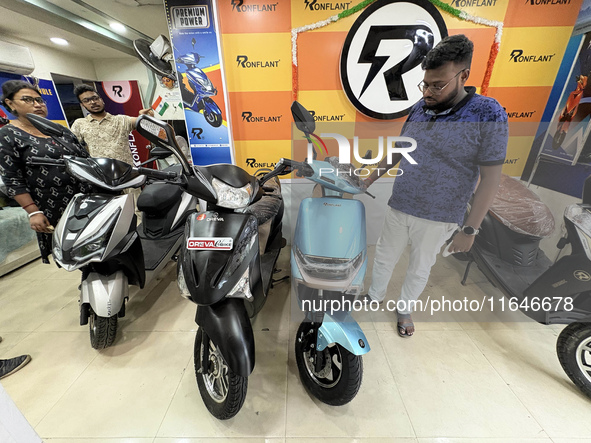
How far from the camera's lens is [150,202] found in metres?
1.94

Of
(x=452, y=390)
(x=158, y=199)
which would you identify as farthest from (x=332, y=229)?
(x=158, y=199)

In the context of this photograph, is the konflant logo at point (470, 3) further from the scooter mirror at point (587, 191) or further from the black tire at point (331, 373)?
the black tire at point (331, 373)

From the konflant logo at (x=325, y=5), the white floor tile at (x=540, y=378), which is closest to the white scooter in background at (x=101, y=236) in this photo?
the konflant logo at (x=325, y=5)

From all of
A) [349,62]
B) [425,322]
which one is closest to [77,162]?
[349,62]

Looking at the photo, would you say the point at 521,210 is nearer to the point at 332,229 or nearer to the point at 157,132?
the point at 332,229

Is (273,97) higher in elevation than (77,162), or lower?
higher

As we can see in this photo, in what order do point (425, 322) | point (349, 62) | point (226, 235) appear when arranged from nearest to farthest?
point (226, 235) → point (425, 322) → point (349, 62)

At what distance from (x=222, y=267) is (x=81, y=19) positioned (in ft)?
13.3

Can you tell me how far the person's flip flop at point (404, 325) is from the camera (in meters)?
1.47

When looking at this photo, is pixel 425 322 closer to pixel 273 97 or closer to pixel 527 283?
pixel 527 283

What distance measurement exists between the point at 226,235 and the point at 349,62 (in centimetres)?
167

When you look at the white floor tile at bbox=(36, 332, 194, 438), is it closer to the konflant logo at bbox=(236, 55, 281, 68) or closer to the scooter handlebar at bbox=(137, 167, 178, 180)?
the scooter handlebar at bbox=(137, 167, 178, 180)

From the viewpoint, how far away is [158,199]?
1952 mm

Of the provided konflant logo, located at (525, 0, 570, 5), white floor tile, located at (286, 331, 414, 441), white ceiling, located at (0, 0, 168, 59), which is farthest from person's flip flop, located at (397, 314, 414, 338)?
white ceiling, located at (0, 0, 168, 59)
